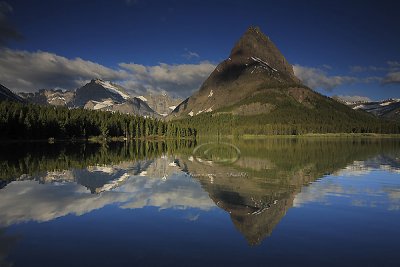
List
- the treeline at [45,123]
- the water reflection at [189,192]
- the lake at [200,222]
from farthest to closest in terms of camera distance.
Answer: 1. the treeline at [45,123]
2. the water reflection at [189,192]
3. the lake at [200,222]

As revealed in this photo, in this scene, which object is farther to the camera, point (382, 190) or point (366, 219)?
point (382, 190)

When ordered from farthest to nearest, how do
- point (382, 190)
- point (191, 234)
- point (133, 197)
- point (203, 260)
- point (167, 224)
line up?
1. point (382, 190)
2. point (133, 197)
3. point (167, 224)
4. point (191, 234)
5. point (203, 260)

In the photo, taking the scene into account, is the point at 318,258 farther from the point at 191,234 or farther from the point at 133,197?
the point at 133,197

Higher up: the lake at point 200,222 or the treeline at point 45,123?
the treeline at point 45,123

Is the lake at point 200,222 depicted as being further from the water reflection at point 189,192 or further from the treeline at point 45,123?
the treeline at point 45,123

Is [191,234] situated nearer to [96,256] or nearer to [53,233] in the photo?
[96,256]

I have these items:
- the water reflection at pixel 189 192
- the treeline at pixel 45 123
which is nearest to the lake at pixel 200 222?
the water reflection at pixel 189 192

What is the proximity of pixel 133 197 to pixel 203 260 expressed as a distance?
16.1 metres

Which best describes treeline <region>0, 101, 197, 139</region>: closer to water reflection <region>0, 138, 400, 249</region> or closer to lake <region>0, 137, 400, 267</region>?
water reflection <region>0, 138, 400, 249</region>

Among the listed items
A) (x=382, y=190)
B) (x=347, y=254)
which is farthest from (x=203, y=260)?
(x=382, y=190)

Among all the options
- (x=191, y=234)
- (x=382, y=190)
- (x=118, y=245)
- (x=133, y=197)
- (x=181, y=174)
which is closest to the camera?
(x=118, y=245)

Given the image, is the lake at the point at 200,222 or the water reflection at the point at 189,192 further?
the water reflection at the point at 189,192

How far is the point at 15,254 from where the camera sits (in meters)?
15.4

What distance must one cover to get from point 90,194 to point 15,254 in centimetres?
1578
